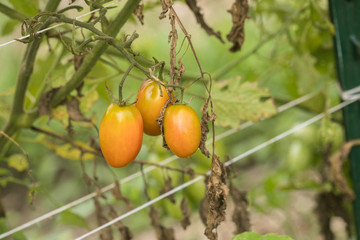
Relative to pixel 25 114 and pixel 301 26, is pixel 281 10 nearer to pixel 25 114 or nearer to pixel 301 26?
pixel 301 26

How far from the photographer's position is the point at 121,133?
0.67m

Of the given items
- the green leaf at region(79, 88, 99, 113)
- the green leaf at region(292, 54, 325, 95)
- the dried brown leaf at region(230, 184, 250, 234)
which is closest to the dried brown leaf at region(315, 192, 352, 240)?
the green leaf at region(292, 54, 325, 95)

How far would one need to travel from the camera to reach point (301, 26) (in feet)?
4.90

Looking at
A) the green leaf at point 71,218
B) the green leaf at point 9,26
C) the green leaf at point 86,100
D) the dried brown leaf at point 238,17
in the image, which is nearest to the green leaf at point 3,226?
the green leaf at point 71,218

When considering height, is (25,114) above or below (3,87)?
below

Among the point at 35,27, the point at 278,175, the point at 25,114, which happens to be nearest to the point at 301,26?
the point at 278,175

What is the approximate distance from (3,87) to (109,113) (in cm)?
203

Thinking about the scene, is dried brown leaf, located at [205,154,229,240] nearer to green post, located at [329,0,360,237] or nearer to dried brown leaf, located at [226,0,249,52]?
dried brown leaf, located at [226,0,249,52]

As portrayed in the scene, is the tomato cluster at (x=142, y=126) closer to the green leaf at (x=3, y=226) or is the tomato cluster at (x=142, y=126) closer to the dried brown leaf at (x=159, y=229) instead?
the dried brown leaf at (x=159, y=229)

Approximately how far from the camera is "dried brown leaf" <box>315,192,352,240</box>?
1.50 meters

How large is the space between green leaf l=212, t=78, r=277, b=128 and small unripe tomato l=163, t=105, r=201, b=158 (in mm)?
427

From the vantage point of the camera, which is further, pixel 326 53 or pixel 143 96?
pixel 326 53

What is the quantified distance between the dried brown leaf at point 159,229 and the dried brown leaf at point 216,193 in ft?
1.16

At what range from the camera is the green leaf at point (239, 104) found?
1094 millimetres
